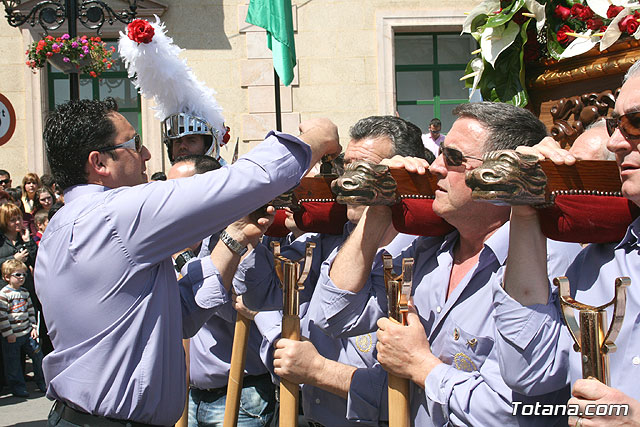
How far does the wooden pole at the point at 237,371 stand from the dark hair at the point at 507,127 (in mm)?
1440

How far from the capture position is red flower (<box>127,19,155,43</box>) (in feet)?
15.5

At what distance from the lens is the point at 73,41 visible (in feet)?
25.8

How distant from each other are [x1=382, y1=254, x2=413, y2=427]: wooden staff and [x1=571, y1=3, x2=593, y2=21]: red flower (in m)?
1.04

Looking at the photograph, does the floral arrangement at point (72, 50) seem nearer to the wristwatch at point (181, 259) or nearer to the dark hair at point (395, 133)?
the wristwatch at point (181, 259)

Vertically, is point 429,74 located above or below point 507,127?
above

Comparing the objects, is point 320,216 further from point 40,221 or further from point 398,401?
point 40,221

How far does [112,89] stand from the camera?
39.0 feet

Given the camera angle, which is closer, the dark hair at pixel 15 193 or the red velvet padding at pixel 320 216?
the red velvet padding at pixel 320 216

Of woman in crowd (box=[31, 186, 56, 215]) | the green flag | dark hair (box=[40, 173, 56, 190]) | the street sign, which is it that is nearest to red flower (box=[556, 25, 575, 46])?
the green flag

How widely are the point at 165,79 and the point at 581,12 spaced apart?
9.71 ft

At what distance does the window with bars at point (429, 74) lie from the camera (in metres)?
12.0

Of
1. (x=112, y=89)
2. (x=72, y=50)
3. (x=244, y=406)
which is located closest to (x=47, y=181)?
(x=112, y=89)

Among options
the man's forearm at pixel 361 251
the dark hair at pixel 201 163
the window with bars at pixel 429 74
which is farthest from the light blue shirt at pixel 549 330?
the window with bars at pixel 429 74

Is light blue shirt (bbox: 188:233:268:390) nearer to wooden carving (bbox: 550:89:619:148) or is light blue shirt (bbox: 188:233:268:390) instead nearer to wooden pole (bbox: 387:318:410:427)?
wooden pole (bbox: 387:318:410:427)
